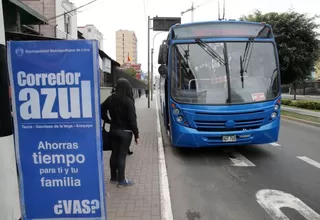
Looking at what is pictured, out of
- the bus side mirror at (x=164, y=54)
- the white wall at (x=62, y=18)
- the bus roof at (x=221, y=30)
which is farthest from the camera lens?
the white wall at (x=62, y=18)

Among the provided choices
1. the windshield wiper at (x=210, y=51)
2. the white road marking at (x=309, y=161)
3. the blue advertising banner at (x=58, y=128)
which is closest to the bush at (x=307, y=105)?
the white road marking at (x=309, y=161)

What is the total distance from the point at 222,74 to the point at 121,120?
302cm

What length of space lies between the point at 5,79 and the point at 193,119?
4.59 metres

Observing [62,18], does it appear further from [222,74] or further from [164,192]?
[164,192]

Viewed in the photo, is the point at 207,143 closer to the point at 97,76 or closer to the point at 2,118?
the point at 97,76

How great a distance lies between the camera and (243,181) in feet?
17.1

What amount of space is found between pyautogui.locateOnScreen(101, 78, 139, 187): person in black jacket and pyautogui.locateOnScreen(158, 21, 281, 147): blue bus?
6.51 ft

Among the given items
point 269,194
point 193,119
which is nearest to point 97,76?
point 269,194

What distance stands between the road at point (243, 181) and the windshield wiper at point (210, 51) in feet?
7.56

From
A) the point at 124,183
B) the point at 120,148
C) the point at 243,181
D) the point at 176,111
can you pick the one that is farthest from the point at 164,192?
the point at 176,111

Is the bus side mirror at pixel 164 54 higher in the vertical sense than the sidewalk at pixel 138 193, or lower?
higher

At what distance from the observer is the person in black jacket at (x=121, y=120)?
176 inches

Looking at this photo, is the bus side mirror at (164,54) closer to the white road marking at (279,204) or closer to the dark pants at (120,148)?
the dark pants at (120,148)

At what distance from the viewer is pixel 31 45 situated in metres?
2.63
